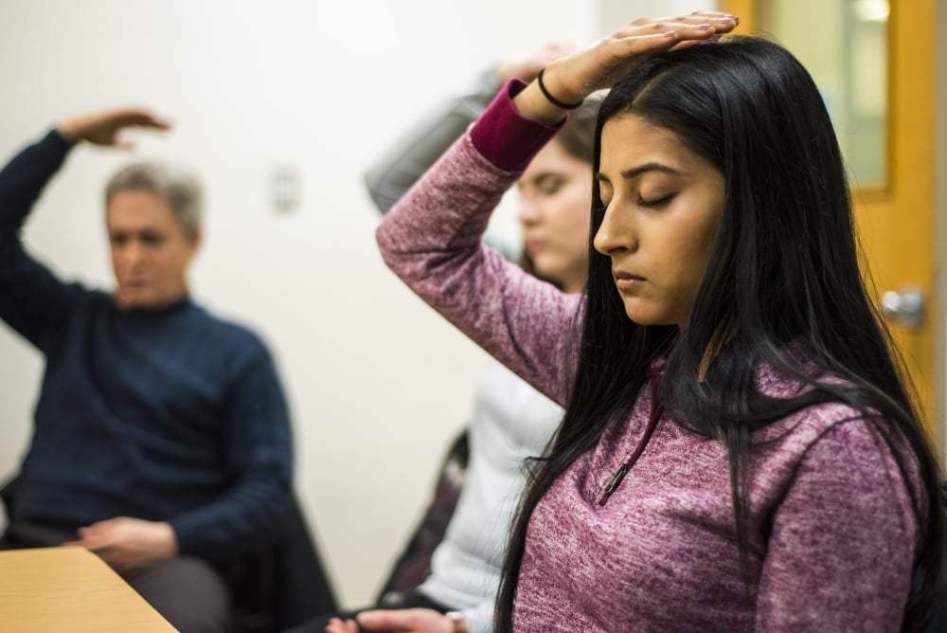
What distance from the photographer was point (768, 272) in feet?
3.22

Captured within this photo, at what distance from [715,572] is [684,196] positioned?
1.00 ft

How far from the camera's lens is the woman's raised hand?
1050 mm

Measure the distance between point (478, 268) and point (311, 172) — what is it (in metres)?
2.07

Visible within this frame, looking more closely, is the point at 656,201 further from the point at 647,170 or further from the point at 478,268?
the point at 478,268

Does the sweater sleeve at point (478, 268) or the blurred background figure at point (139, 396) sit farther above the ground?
the sweater sleeve at point (478, 268)

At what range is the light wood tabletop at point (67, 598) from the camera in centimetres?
104

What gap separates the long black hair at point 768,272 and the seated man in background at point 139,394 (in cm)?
134

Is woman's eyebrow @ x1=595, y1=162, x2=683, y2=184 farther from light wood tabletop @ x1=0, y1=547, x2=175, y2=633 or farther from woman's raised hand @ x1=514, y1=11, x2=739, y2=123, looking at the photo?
light wood tabletop @ x1=0, y1=547, x2=175, y2=633

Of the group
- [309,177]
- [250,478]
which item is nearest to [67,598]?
[250,478]

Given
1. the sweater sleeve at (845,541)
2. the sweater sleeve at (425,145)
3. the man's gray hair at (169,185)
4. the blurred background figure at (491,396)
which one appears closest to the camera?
the sweater sleeve at (845,541)

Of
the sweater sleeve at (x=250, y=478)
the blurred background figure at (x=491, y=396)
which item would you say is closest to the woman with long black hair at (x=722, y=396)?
the blurred background figure at (x=491, y=396)

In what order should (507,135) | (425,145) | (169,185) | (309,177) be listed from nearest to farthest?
(507,135), (425,145), (169,185), (309,177)

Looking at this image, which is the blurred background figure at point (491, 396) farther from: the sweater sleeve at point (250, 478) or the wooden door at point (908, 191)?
the wooden door at point (908, 191)

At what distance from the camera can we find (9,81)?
3033mm
